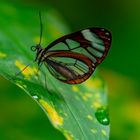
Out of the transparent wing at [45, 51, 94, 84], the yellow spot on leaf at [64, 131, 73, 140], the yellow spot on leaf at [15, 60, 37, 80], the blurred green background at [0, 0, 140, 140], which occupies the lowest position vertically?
the blurred green background at [0, 0, 140, 140]

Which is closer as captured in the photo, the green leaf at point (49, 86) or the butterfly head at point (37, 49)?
the green leaf at point (49, 86)

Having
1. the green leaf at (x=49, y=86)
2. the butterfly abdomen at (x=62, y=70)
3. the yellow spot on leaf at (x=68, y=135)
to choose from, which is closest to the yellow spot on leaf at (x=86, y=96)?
the green leaf at (x=49, y=86)

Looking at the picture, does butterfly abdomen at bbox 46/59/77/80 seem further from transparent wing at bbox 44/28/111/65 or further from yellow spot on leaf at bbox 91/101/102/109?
yellow spot on leaf at bbox 91/101/102/109

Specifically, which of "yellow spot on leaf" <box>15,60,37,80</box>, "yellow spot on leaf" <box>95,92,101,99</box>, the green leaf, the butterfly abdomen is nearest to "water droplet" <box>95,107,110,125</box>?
the green leaf

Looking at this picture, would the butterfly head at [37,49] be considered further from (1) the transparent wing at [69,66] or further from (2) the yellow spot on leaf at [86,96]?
(2) the yellow spot on leaf at [86,96]

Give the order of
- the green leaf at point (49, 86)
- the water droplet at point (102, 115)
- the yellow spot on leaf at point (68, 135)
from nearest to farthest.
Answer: the yellow spot on leaf at point (68, 135) → the green leaf at point (49, 86) → the water droplet at point (102, 115)

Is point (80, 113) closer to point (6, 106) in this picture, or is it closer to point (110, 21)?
point (6, 106)
